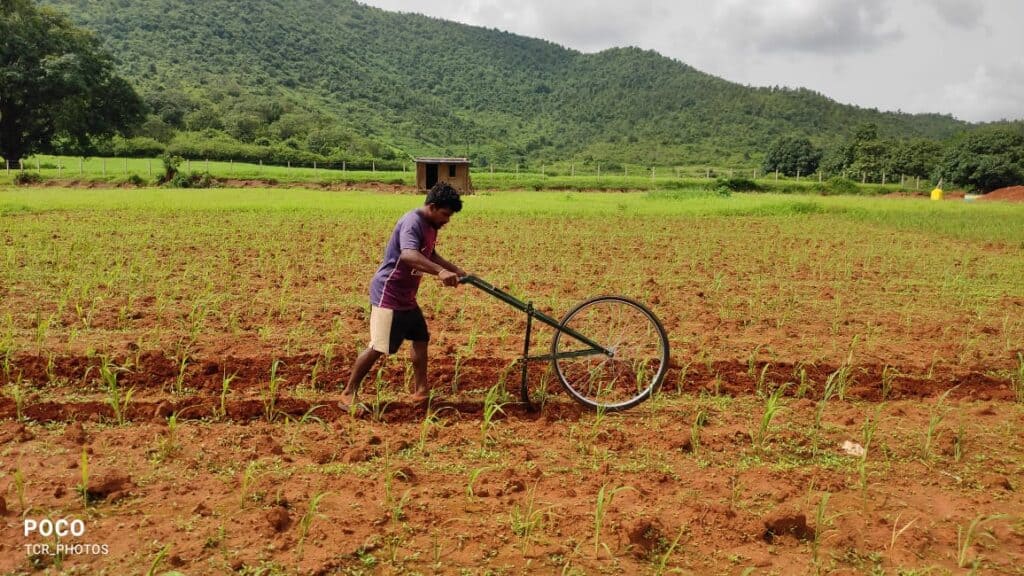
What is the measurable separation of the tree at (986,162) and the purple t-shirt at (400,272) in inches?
2298

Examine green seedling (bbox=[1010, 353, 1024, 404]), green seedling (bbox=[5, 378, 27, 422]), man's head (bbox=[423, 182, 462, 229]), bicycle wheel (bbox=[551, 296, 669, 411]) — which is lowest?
green seedling (bbox=[5, 378, 27, 422])

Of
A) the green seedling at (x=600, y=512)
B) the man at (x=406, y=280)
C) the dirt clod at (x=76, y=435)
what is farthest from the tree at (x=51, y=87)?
the green seedling at (x=600, y=512)

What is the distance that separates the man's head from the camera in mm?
4777

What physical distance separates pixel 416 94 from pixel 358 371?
409 feet

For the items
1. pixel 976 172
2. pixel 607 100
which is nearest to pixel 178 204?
Result: pixel 976 172

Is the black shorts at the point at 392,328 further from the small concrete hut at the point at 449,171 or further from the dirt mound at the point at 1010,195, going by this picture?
the dirt mound at the point at 1010,195

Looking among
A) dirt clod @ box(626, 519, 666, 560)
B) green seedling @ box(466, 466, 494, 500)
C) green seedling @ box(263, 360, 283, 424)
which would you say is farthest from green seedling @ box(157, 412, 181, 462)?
dirt clod @ box(626, 519, 666, 560)

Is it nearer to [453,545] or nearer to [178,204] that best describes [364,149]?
[178,204]

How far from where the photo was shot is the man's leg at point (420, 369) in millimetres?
5137

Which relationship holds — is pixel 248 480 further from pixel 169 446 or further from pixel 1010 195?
pixel 1010 195

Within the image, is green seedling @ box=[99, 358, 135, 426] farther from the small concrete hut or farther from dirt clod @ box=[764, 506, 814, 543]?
the small concrete hut

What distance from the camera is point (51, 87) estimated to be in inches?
1695

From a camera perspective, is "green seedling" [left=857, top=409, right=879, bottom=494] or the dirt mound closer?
"green seedling" [left=857, top=409, right=879, bottom=494]

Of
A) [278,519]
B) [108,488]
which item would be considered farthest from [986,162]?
[108,488]
